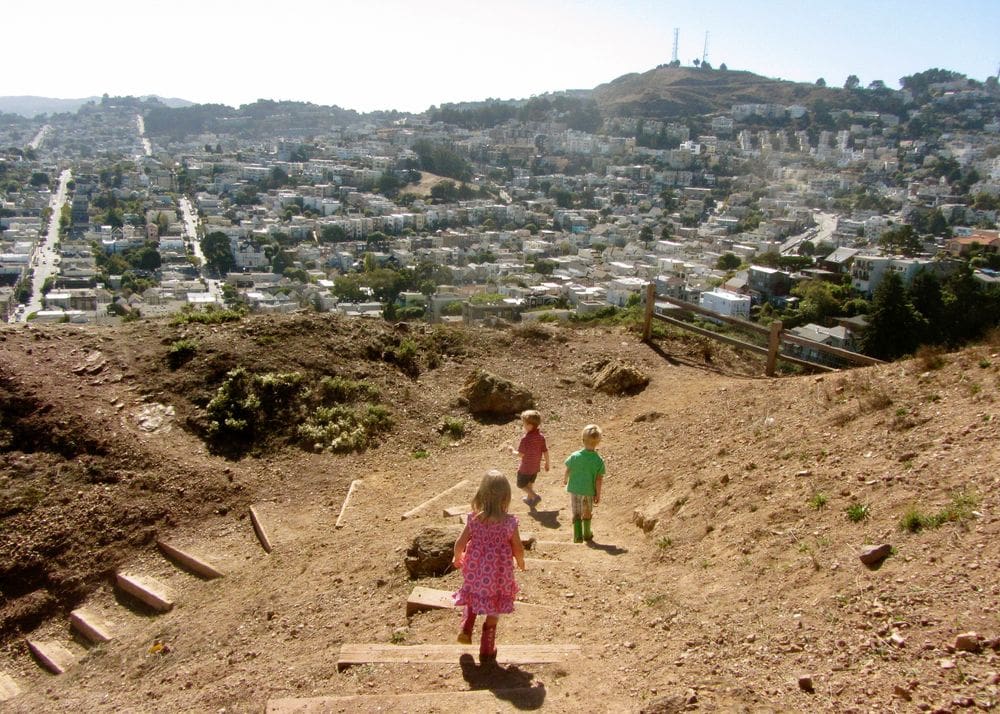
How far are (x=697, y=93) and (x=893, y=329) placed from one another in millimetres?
105087

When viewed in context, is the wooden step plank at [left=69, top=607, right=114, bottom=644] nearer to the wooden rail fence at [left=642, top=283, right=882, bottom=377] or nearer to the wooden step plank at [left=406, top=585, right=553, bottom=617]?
the wooden step plank at [left=406, top=585, right=553, bottom=617]

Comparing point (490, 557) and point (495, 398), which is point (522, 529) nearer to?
point (490, 557)

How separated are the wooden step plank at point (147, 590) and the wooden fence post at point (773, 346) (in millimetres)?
7899

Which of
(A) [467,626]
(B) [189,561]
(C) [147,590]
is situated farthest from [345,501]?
(A) [467,626]

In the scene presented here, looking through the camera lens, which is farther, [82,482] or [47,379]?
[47,379]

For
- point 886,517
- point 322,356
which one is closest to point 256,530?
point 322,356

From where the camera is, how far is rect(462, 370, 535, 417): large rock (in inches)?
378

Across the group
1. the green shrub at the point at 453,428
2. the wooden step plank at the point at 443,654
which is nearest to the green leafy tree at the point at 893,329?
the green shrub at the point at 453,428

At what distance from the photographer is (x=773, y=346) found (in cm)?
975

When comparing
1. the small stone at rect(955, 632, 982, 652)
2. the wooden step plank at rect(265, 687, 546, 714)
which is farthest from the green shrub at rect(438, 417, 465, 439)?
the small stone at rect(955, 632, 982, 652)

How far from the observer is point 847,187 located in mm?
66938

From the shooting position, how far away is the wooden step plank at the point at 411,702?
11.1 ft

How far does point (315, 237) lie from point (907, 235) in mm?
41560

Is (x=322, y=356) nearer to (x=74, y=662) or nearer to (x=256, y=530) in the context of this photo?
(x=256, y=530)
